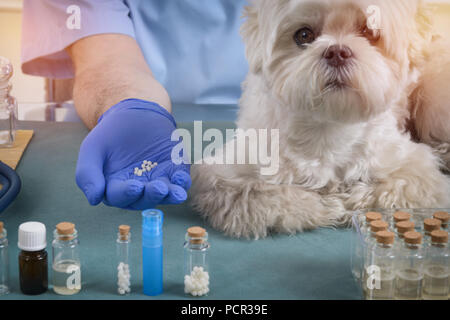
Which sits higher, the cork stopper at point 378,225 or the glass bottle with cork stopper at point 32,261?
the cork stopper at point 378,225

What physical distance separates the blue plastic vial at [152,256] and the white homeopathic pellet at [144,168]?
0.22m

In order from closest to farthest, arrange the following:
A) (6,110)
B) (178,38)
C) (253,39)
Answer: (253,39), (6,110), (178,38)

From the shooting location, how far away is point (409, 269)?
0.77 metres

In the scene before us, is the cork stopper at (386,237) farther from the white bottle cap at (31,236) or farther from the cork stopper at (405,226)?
the white bottle cap at (31,236)

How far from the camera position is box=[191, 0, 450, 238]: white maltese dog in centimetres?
88

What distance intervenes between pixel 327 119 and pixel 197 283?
13.6 inches

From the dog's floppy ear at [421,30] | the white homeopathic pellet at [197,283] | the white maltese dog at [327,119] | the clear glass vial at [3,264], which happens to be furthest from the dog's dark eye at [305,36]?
the clear glass vial at [3,264]

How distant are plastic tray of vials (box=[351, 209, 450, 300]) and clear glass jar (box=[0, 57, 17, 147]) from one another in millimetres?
890

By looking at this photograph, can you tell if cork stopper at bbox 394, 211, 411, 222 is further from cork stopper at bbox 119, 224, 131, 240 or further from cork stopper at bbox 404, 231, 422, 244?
cork stopper at bbox 119, 224, 131, 240

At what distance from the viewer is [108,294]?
0.79 m

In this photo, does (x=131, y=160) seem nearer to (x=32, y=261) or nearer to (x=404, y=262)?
(x=32, y=261)

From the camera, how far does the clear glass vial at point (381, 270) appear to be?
0.76 metres

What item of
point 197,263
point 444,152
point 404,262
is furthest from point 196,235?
point 444,152

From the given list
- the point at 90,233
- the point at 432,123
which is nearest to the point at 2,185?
the point at 90,233
